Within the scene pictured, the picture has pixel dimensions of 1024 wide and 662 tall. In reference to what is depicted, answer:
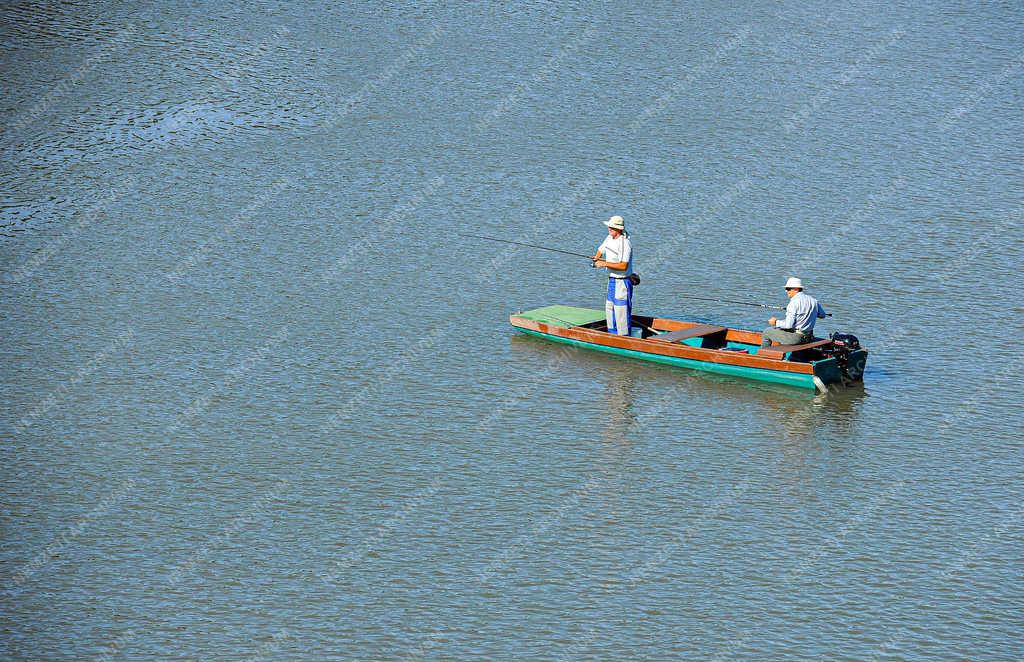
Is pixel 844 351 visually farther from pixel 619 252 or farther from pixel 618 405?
pixel 619 252

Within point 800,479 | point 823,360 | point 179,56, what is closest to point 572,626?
point 800,479

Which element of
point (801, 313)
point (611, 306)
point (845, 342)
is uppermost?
point (801, 313)

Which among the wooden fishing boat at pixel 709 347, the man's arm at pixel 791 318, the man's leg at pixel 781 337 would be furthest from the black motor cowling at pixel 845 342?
the man's arm at pixel 791 318

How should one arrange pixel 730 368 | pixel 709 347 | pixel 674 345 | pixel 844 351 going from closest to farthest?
1. pixel 844 351
2. pixel 730 368
3. pixel 674 345
4. pixel 709 347

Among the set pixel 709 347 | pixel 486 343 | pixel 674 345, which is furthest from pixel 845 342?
pixel 486 343

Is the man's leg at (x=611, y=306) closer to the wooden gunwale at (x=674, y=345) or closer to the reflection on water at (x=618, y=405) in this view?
the wooden gunwale at (x=674, y=345)

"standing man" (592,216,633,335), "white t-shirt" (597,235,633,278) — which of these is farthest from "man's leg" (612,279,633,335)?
"white t-shirt" (597,235,633,278)

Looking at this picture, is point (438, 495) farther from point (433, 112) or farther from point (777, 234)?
point (433, 112)
